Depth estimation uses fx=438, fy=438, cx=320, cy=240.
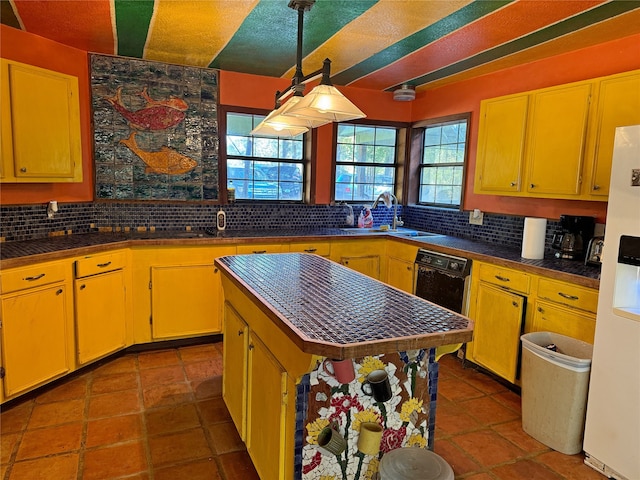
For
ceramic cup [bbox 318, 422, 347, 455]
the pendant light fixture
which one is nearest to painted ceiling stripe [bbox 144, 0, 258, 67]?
the pendant light fixture

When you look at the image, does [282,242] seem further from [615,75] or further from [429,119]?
[615,75]

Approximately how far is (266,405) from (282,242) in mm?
2163

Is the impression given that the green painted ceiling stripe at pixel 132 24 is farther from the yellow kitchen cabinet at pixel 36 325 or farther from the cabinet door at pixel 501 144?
the cabinet door at pixel 501 144

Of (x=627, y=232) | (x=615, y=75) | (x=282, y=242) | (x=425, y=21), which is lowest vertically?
(x=282, y=242)

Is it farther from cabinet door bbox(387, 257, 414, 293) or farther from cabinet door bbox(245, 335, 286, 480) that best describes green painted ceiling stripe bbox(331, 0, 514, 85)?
cabinet door bbox(245, 335, 286, 480)

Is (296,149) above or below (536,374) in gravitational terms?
above

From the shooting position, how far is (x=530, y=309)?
2.90 metres

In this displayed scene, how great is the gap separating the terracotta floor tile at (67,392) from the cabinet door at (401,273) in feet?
8.45

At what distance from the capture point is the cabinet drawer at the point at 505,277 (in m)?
2.93

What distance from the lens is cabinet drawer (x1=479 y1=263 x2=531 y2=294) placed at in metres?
2.93

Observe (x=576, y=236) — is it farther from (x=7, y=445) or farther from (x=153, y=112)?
(x=7, y=445)

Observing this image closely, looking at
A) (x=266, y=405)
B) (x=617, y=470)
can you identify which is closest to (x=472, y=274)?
(x=617, y=470)

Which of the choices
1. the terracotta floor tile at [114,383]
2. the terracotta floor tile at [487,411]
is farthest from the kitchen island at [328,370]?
the terracotta floor tile at [114,383]

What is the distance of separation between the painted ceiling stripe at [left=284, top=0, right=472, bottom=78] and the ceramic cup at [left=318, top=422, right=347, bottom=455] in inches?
87.7
